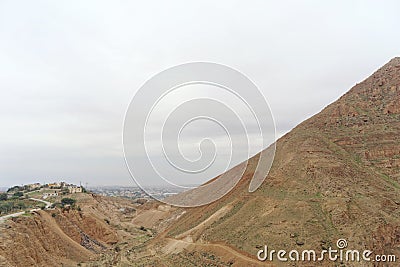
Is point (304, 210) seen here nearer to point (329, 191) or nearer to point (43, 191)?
point (329, 191)

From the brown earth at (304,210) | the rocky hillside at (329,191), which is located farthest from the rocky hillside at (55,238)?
the rocky hillside at (329,191)

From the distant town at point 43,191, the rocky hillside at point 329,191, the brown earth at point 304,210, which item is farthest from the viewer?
the distant town at point 43,191

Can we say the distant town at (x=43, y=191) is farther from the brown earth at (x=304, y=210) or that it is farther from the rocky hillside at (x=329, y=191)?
Answer: the rocky hillside at (x=329, y=191)

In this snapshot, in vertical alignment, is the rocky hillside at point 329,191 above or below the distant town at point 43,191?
below

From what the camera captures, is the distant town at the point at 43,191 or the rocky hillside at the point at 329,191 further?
the distant town at the point at 43,191

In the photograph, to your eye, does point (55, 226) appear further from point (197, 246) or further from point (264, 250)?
point (264, 250)

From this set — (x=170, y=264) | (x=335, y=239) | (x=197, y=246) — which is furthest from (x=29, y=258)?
(x=335, y=239)

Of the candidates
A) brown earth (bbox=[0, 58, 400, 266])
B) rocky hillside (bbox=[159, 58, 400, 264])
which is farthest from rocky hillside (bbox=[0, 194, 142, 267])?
rocky hillside (bbox=[159, 58, 400, 264])

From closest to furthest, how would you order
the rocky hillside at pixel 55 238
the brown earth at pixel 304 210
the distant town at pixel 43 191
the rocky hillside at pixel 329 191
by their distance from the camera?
the rocky hillside at pixel 329 191
the brown earth at pixel 304 210
the rocky hillside at pixel 55 238
the distant town at pixel 43 191

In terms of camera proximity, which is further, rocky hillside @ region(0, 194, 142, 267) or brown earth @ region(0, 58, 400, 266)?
rocky hillside @ region(0, 194, 142, 267)

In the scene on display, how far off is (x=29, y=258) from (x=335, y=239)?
29451 mm

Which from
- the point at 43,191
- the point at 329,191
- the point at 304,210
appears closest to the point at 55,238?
the point at 304,210

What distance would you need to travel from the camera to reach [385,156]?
133 ft

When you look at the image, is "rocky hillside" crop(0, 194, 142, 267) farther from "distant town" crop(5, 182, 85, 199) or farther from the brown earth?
"distant town" crop(5, 182, 85, 199)
